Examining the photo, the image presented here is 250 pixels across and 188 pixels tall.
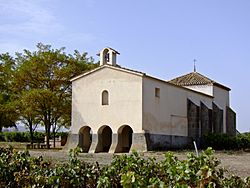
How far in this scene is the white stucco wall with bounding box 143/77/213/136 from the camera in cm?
3039

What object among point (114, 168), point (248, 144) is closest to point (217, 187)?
point (114, 168)

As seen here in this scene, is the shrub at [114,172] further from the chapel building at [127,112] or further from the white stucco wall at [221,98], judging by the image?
the white stucco wall at [221,98]

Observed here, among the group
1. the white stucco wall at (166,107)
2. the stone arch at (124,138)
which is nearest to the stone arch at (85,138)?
the stone arch at (124,138)

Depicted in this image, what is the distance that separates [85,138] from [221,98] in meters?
16.7

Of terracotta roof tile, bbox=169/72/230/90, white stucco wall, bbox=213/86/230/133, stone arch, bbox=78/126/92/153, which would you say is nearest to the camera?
stone arch, bbox=78/126/92/153

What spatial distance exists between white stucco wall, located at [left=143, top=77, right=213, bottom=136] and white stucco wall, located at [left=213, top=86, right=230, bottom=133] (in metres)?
4.79

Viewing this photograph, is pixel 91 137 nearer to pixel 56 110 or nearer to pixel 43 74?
pixel 56 110

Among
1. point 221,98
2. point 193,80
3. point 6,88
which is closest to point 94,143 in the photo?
point 6,88

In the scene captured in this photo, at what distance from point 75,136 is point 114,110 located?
12.6 feet

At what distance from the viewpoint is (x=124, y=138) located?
106 feet

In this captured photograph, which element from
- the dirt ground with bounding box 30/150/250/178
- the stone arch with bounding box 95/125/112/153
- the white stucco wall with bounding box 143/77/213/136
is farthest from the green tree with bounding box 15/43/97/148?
the dirt ground with bounding box 30/150/250/178

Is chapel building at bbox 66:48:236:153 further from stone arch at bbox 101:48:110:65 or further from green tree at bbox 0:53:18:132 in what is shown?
green tree at bbox 0:53:18:132

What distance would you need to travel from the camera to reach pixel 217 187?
530cm

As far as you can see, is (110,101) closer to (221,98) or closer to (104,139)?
(104,139)
